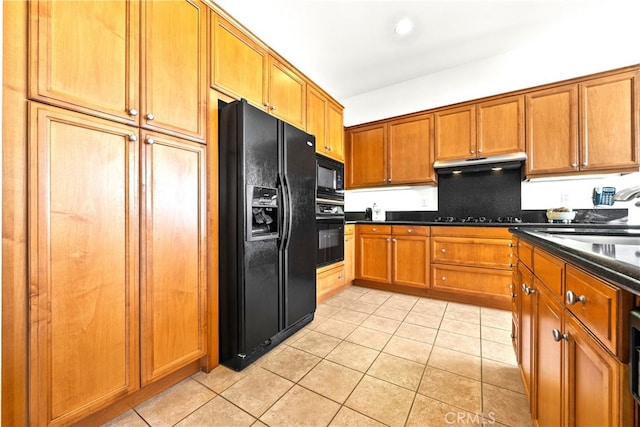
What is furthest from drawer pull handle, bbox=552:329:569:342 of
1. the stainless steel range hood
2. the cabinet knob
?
the stainless steel range hood

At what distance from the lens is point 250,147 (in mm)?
1600

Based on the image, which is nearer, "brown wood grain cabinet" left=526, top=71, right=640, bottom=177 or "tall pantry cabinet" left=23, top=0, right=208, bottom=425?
"tall pantry cabinet" left=23, top=0, right=208, bottom=425

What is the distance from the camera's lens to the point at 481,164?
9.13 ft

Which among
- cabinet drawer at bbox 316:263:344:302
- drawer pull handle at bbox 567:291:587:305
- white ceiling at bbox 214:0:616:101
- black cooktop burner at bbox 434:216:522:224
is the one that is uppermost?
white ceiling at bbox 214:0:616:101

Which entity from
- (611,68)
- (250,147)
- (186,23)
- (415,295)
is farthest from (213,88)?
(611,68)

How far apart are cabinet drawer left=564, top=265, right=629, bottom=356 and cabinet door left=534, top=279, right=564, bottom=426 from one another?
0.45 feet

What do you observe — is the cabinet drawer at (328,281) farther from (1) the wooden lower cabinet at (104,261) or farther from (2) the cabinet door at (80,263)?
(2) the cabinet door at (80,263)

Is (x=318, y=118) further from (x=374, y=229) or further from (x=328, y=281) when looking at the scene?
(x=328, y=281)

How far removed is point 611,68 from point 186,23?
3644 millimetres

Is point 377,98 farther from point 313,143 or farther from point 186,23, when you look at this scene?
point 186,23

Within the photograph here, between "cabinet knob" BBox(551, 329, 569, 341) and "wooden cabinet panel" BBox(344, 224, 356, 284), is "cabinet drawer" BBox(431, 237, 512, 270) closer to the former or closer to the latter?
"wooden cabinet panel" BBox(344, 224, 356, 284)

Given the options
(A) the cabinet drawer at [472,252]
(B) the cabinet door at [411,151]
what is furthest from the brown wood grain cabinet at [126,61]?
(A) the cabinet drawer at [472,252]

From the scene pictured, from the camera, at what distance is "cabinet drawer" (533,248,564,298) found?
2.48ft

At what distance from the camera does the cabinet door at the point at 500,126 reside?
8.46 ft
